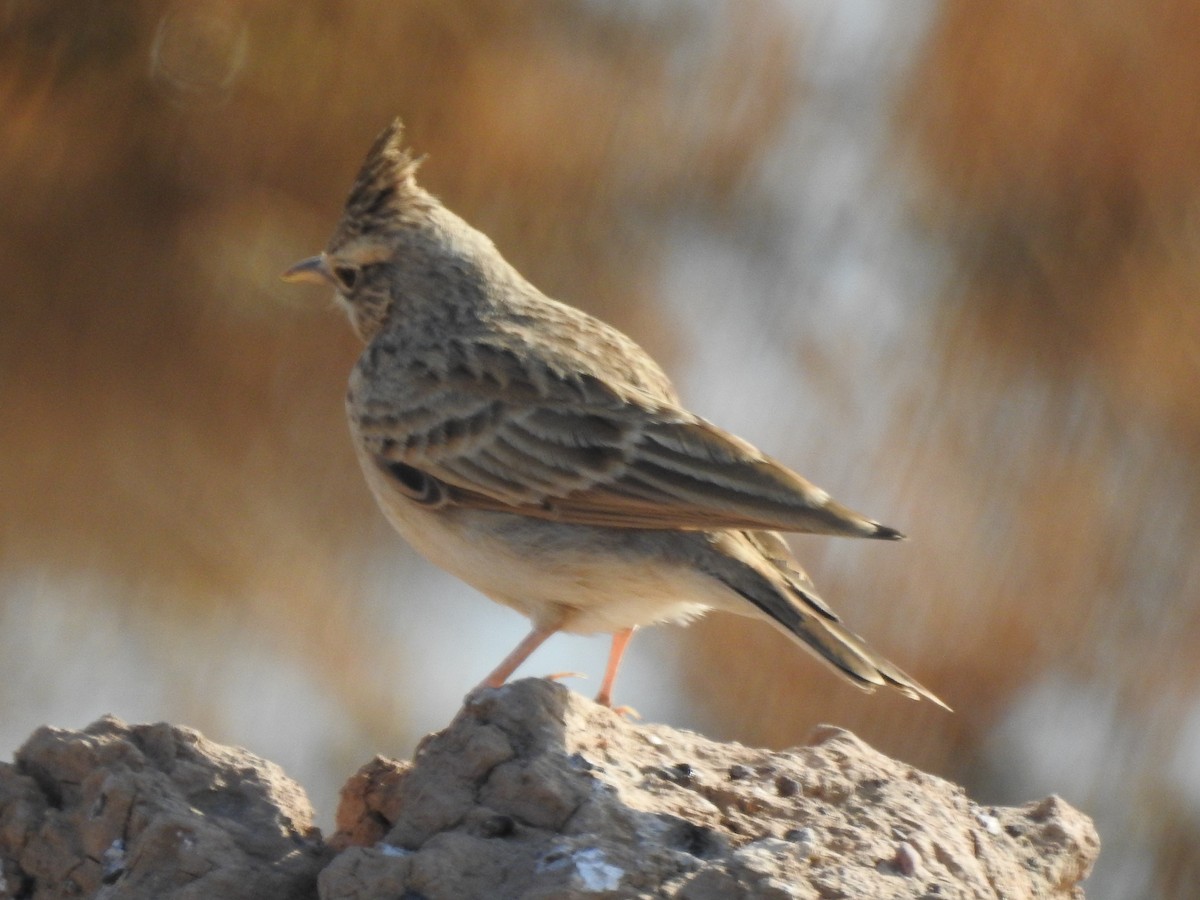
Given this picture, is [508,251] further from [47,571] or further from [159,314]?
[47,571]

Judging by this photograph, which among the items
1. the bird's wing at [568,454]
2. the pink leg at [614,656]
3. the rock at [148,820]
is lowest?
the rock at [148,820]

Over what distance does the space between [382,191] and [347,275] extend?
0.30 metres

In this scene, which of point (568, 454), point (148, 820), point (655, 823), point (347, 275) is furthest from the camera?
point (347, 275)

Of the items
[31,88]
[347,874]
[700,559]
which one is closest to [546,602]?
[700,559]

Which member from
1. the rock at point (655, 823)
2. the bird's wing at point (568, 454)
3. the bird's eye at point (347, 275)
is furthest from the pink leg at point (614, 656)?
the bird's eye at point (347, 275)

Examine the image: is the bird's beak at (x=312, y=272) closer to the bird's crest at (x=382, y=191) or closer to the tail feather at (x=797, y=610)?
the bird's crest at (x=382, y=191)

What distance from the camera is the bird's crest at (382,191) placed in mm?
5160

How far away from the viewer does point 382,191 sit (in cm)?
521

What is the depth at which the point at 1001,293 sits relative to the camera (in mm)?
6352

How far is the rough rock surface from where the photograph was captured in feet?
9.46

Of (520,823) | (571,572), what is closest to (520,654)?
(571,572)

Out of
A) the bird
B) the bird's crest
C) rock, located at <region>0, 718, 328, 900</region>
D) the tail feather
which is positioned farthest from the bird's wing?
rock, located at <region>0, 718, 328, 900</region>

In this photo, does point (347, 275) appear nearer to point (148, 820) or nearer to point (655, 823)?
point (148, 820)

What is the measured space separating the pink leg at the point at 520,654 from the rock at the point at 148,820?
0.90 m
